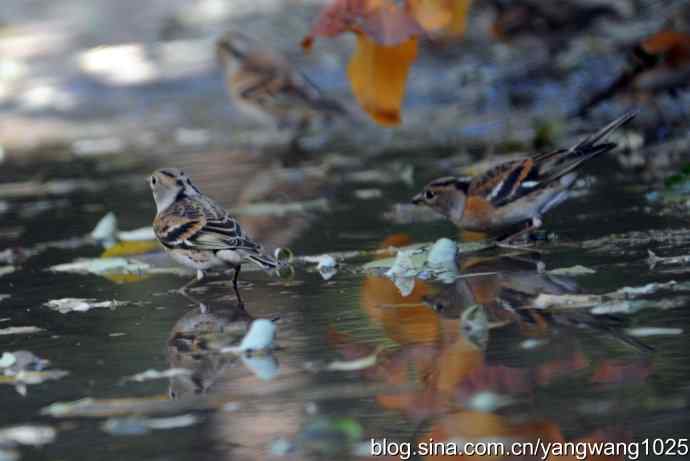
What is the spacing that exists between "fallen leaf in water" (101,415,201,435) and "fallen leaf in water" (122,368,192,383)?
25.5 inches

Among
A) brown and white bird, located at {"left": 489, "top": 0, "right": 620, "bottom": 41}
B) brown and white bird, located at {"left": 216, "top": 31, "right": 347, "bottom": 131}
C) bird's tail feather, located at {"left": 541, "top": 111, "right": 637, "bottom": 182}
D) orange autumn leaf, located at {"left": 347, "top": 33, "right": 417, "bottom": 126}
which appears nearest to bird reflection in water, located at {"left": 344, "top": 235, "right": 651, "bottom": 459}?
bird's tail feather, located at {"left": 541, "top": 111, "right": 637, "bottom": 182}

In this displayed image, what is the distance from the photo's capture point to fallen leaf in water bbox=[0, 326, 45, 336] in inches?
300

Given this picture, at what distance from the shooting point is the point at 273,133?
59.4 feet

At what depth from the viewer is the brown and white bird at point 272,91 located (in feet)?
56.2

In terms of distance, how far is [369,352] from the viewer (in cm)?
650

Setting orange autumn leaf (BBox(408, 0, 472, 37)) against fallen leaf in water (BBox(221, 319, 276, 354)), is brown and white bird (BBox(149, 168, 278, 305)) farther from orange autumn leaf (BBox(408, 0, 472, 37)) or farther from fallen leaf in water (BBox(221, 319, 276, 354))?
orange autumn leaf (BBox(408, 0, 472, 37))

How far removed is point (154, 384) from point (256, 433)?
1.02m

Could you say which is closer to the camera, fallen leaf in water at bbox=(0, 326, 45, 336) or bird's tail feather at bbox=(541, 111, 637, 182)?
fallen leaf in water at bbox=(0, 326, 45, 336)

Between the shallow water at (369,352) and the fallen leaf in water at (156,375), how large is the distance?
0.15 ft

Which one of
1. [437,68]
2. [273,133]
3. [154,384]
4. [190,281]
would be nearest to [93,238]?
[190,281]

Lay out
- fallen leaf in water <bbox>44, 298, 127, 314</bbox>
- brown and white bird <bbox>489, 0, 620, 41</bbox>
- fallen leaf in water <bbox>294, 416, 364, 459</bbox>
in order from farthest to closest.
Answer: brown and white bird <bbox>489, 0, 620, 41</bbox>, fallen leaf in water <bbox>44, 298, 127, 314</bbox>, fallen leaf in water <bbox>294, 416, 364, 459</bbox>

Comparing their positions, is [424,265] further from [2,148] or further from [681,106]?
[2,148]

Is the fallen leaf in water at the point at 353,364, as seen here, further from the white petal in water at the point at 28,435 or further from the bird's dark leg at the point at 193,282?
the bird's dark leg at the point at 193,282

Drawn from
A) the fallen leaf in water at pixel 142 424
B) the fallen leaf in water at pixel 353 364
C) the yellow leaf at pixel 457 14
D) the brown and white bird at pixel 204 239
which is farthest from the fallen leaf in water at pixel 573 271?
the fallen leaf in water at pixel 142 424
